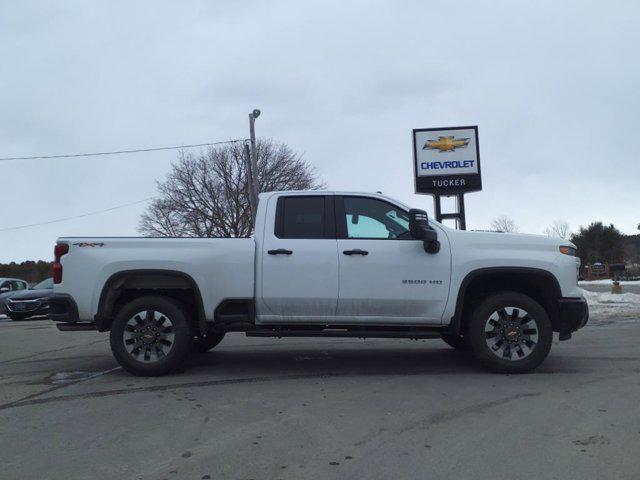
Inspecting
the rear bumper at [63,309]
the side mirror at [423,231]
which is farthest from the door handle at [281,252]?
the rear bumper at [63,309]

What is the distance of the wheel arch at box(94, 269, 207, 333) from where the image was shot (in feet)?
20.5

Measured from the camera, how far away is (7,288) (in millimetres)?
21078

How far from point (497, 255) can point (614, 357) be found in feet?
8.94

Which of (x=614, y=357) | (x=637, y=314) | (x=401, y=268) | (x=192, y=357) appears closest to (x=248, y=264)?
(x=401, y=268)

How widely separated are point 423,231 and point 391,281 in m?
0.65

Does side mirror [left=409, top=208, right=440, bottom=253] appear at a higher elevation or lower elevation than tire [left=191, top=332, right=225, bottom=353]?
higher

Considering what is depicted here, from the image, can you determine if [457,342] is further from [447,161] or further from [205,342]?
[447,161]

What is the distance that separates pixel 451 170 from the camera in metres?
18.4

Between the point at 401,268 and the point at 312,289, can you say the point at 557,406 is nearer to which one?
the point at 401,268

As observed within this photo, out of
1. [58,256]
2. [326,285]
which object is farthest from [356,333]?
[58,256]

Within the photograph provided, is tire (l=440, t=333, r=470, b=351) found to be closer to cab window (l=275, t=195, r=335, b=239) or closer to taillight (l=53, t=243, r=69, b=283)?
cab window (l=275, t=195, r=335, b=239)

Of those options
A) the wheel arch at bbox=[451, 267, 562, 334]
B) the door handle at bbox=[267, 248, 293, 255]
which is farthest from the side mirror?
the door handle at bbox=[267, 248, 293, 255]

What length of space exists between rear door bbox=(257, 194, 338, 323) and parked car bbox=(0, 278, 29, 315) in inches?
627

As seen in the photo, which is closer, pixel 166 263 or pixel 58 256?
pixel 166 263
